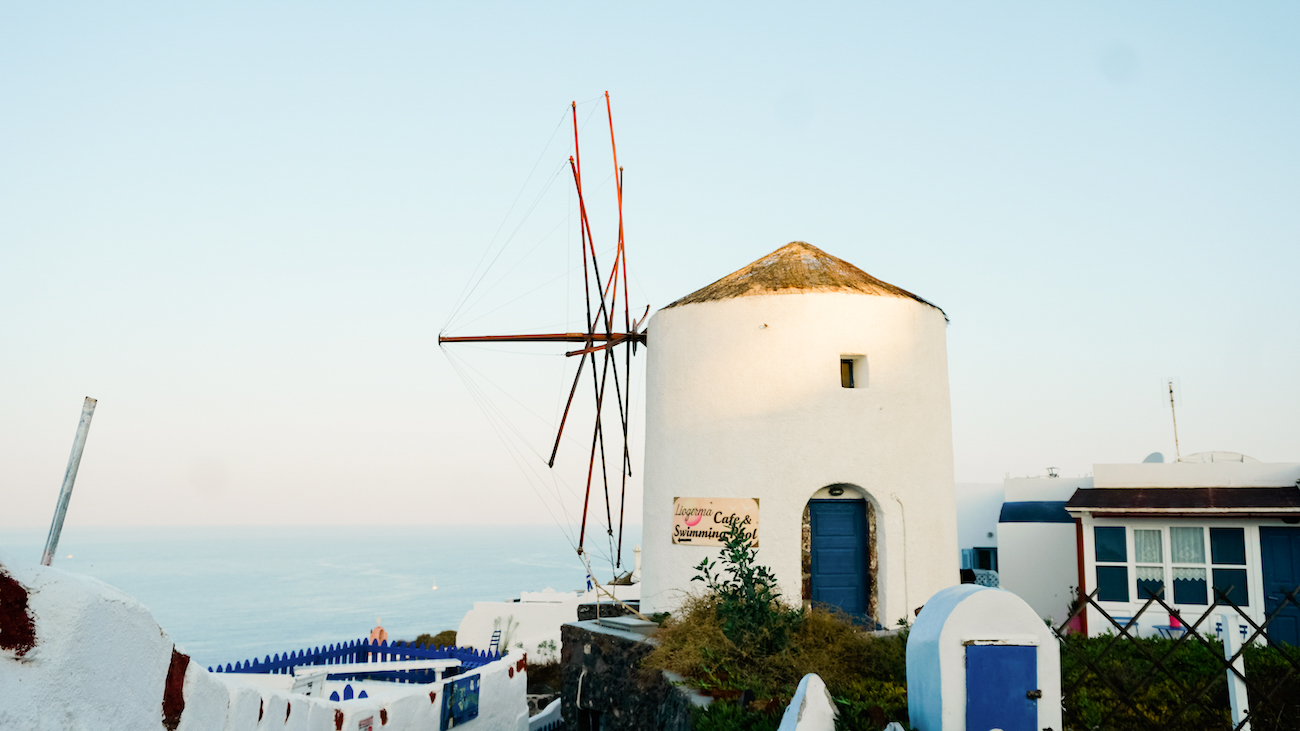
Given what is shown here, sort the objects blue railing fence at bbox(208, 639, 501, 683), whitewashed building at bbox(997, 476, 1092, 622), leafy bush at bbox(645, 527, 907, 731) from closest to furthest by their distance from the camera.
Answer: leafy bush at bbox(645, 527, 907, 731), blue railing fence at bbox(208, 639, 501, 683), whitewashed building at bbox(997, 476, 1092, 622)

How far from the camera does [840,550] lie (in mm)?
13750

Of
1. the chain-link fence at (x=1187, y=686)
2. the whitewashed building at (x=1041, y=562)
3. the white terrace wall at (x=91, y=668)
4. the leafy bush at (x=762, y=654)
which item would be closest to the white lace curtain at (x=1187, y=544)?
the whitewashed building at (x=1041, y=562)

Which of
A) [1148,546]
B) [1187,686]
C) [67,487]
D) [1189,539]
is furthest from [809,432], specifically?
[67,487]

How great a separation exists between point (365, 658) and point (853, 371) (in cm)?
964

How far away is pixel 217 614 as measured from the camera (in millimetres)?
103688

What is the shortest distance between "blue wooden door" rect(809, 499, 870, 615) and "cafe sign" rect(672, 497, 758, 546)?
1.05 meters

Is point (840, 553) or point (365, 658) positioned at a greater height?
point (840, 553)

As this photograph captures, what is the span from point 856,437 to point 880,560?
2.00 m

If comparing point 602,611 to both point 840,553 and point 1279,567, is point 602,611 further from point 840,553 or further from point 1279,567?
point 1279,567

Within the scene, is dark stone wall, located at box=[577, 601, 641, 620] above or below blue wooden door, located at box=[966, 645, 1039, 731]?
below

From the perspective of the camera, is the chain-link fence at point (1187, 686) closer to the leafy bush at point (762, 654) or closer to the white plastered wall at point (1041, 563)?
the leafy bush at point (762, 654)

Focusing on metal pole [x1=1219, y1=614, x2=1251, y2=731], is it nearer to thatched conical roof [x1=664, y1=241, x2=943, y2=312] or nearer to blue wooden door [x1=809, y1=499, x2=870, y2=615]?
blue wooden door [x1=809, y1=499, x2=870, y2=615]

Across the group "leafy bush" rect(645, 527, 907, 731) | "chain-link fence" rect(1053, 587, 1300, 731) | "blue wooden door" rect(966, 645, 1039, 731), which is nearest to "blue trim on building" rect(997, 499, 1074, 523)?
"chain-link fence" rect(1053, 587, 1300, 731)

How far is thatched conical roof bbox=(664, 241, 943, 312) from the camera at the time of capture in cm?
1411
